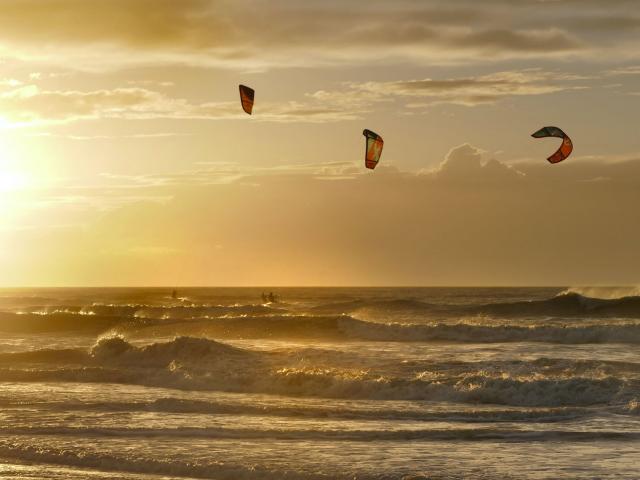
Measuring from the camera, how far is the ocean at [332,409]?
14.1m

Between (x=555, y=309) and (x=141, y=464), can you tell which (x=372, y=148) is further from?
(x=555, y=309)

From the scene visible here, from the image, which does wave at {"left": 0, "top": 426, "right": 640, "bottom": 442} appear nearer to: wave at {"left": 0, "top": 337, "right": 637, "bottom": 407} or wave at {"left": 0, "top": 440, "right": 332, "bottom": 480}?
wave at {"left": 0, "top": 440, "right": 332, "bottom": 480}

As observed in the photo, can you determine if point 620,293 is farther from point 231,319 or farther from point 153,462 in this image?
point 153,462

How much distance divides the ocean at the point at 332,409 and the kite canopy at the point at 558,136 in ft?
19.4

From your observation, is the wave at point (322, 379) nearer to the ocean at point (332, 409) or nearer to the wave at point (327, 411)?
the ocean at point (332, 409)

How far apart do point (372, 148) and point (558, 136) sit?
5.34 metres

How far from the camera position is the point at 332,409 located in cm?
1966

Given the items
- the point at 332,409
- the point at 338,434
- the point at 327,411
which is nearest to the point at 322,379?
the point at 332,409

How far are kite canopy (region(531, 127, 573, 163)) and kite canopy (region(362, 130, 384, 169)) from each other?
4.29 meters

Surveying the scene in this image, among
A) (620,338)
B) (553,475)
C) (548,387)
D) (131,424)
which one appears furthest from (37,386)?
(620,338)

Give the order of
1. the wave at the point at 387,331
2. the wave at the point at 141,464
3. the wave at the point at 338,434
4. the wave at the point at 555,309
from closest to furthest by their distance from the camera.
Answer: the wave at the point at 141,464 < the wave at the point at 338,434 < the wave at the point at 387,331 < the wave at the point at 555,309

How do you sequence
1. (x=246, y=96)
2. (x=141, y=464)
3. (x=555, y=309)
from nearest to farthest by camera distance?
(x=141, y=464) → (x=246, y=96) → (x=555, y=309)

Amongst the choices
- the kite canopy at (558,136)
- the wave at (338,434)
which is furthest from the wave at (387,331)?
the wave at (338,434)

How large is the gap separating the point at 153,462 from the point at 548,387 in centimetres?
1080
